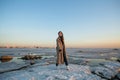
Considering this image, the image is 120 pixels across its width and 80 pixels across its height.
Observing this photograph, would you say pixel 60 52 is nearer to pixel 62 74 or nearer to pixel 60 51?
pixel 60 51

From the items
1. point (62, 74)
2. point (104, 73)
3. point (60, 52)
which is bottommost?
point (104, 73)

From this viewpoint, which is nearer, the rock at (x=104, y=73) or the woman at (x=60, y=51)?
the rock at (x=104, y=73)

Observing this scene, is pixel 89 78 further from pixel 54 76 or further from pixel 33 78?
pixel 33 78

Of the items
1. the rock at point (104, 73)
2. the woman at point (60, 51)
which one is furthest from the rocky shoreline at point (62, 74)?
the woman at point (60, 51)

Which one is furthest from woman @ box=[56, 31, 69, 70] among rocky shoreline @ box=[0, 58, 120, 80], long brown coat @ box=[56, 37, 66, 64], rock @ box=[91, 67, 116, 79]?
rock @ box=[91, 67, 116, 79]

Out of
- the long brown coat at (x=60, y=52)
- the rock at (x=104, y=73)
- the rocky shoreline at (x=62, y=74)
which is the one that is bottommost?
the rock at (x=104, y=73)

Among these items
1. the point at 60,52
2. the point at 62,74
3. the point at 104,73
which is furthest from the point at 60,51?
the point at 104,73

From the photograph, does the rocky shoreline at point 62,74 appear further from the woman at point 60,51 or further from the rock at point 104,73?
the woman at point 60,51

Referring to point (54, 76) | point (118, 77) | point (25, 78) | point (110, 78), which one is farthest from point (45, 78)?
point (118, 77)

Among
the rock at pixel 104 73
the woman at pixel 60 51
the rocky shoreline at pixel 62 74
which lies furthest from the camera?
the woman at pixel 60 51

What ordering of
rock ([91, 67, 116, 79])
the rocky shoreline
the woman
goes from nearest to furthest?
the rocky shoreline, rock ([91, 67, 116, 79]), the woman

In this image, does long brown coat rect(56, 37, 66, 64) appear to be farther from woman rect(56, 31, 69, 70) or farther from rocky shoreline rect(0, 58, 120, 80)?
rocky shoreline rect(0, 58, 120, 80)

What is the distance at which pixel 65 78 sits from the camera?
813 centimetres

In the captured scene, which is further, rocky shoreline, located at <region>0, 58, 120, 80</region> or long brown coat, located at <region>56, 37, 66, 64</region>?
long brown coat, located at <region>56, 37, 66, 64</region>
